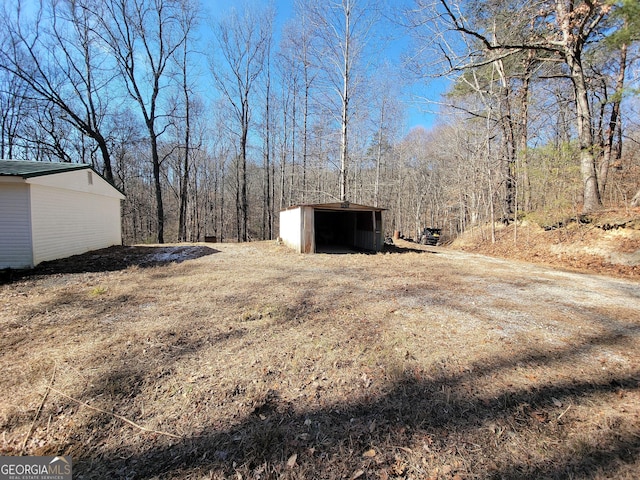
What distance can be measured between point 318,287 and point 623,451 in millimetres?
4432

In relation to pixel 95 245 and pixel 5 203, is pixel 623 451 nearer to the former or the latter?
pixel 5 203

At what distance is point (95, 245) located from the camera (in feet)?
36.3

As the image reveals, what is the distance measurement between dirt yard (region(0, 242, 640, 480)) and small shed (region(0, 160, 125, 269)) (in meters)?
3.91

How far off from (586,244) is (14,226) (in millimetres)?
16912

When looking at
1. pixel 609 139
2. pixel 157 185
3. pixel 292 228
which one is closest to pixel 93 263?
pixel 292 228

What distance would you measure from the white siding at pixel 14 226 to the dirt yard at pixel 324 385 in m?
3.75

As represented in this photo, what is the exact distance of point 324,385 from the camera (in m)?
2.49

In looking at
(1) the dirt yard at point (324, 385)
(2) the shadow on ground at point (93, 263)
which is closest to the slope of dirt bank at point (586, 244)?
(1) the dirt yard at point (324, 385)

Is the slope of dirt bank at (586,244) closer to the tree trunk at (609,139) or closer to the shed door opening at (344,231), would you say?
the tree trunk at (609,139)

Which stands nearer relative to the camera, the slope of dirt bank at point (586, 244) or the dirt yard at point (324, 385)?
the dirt yard at point (324, 385)

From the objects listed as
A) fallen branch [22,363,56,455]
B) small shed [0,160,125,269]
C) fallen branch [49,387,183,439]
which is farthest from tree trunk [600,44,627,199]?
small shed [0,160,125,269]

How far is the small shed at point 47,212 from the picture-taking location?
7340 millimetres

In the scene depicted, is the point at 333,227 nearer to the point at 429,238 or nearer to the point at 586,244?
the point at 429,238

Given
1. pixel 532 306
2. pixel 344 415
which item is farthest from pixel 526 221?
pixel 344 415
